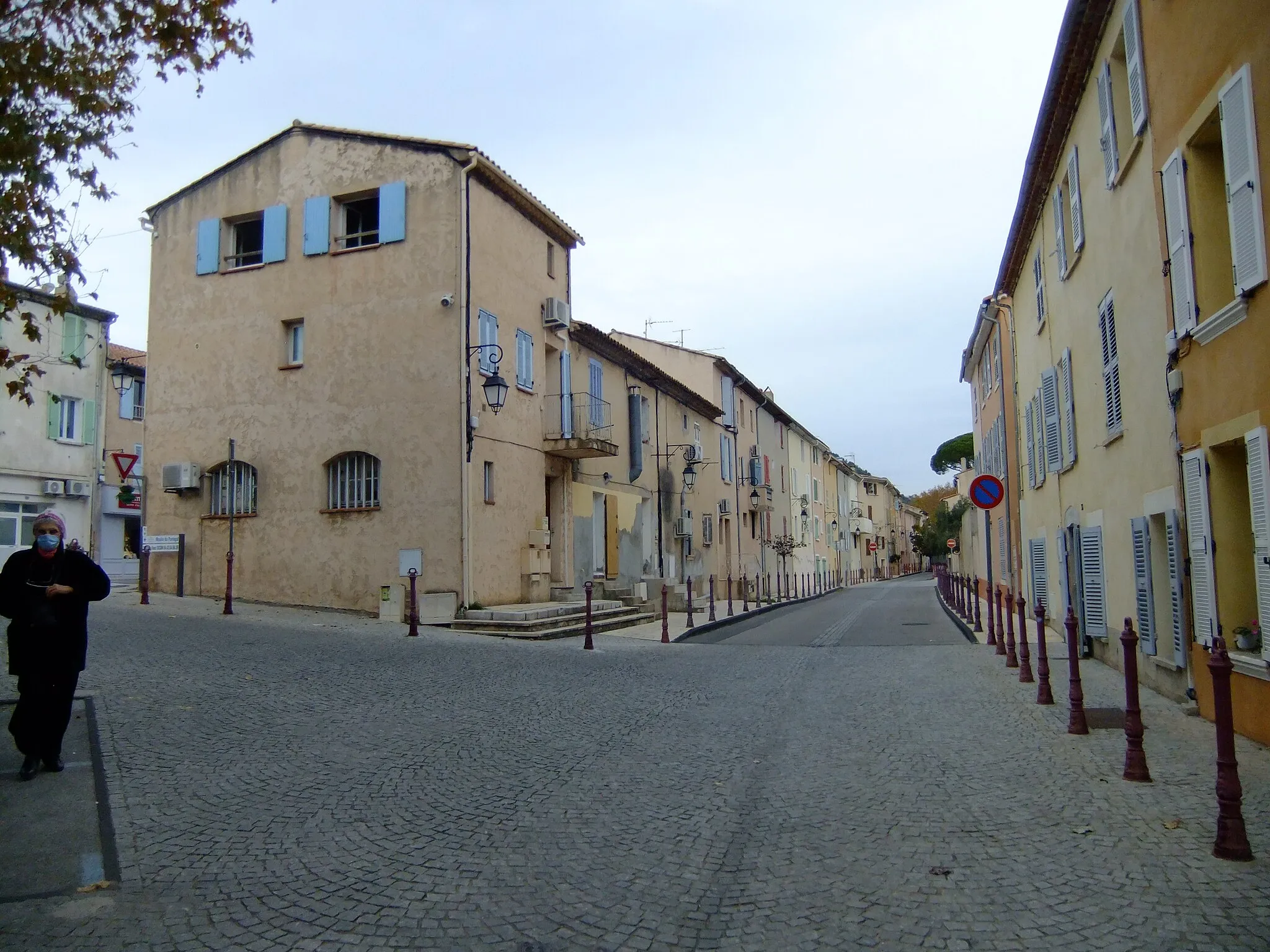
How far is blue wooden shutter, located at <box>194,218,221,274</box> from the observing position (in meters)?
20.2

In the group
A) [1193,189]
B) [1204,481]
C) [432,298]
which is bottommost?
[1204,481]

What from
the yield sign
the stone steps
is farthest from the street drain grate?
the yield sign

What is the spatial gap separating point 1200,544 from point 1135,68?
15.2ft

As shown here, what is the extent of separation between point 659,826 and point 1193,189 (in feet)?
21.3

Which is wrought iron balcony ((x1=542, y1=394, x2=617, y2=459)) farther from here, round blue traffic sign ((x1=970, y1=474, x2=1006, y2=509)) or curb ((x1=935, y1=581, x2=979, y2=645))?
round blue traffic sign ((x1=970, y1=474, x2=1006, y2=509))

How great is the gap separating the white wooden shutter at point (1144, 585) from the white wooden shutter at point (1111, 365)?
1346 millimetres

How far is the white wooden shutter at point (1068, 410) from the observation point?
13430 millimetres

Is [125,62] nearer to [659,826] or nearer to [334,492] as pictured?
[659,826]

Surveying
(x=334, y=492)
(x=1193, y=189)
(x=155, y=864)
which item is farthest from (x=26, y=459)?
(x=1193, y=189)

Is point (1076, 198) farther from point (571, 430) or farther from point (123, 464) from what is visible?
point (123, 464)

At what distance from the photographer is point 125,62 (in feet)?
19.5

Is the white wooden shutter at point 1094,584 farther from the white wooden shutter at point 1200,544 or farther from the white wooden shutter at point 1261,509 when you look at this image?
the white wooden shutter at point 1261,509

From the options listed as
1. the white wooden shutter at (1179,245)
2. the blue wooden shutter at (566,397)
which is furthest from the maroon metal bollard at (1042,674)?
the blue wooden shutter at (566,397)

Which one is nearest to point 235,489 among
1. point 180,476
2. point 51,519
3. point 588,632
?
point 180,476
